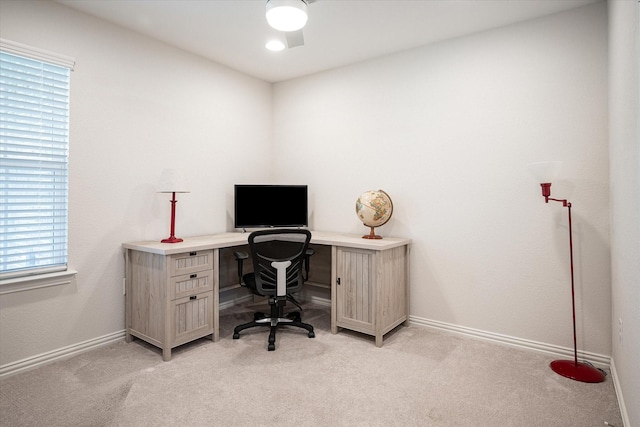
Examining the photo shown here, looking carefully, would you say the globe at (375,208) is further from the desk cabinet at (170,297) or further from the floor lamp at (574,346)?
the desk cabinet at (170,297)

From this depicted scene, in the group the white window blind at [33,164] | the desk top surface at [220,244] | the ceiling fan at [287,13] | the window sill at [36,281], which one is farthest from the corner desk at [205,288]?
the ceiling fan at [287,13]

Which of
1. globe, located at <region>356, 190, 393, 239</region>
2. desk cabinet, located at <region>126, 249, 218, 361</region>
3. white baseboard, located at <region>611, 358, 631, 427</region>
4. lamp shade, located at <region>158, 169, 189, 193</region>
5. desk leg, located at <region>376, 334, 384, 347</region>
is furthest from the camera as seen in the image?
globe, located at <region>356, 190, 393, 239</region>

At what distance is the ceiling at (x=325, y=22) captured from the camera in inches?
99.2

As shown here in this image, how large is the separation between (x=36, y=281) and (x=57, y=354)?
0.55 m

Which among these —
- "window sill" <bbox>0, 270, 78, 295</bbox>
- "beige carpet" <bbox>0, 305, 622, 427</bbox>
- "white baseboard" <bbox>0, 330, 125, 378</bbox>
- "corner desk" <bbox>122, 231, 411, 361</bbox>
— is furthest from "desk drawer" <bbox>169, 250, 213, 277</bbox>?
"white baseboard" <bbox>0, 330, 125, 378</bbox>

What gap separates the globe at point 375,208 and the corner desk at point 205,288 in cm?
18

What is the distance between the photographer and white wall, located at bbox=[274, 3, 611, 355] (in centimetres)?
250

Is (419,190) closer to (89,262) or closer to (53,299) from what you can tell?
(89,262)

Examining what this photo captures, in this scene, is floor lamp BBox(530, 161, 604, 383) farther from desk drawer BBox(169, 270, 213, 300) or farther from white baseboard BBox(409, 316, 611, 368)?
desk drawer BBox(169, 270, 213, 300)

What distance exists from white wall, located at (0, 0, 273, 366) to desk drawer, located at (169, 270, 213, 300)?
64cm

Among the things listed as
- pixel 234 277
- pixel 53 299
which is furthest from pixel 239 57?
pixel 53 299

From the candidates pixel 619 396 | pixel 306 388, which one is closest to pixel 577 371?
pixel 619 396

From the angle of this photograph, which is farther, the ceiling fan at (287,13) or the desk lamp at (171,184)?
the desk lamp at (171,184)

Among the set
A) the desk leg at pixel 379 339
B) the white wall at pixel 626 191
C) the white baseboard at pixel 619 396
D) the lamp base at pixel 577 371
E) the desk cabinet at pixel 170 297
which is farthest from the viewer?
the desk leg at pixel 379 339
